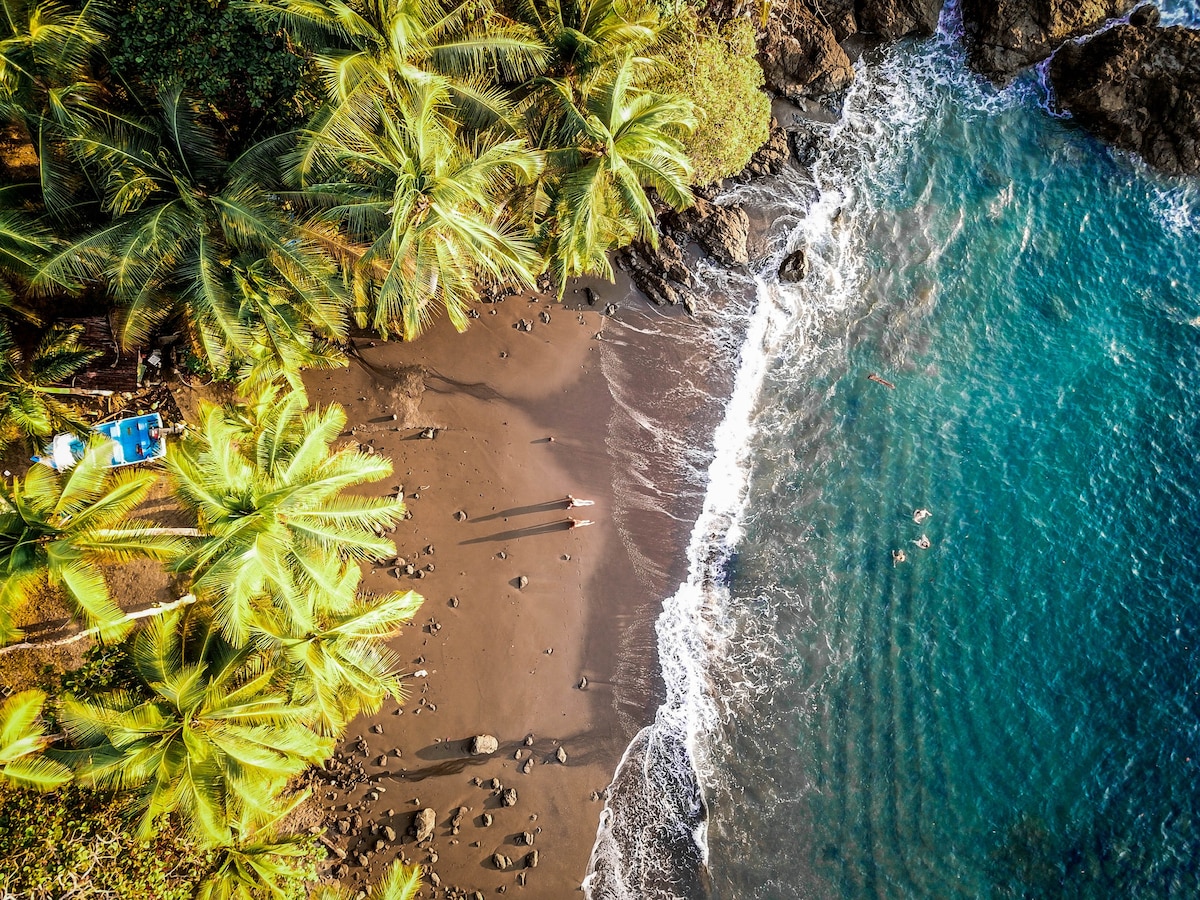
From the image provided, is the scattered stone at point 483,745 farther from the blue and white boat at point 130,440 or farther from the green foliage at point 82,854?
the blue and white boat at point 130,440

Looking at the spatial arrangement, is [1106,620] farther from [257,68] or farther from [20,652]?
[20,652]

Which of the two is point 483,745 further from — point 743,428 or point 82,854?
point 743,428

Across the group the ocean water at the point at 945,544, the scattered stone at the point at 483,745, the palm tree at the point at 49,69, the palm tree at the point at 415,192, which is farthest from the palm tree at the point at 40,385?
the ocean water at the point at 945,544

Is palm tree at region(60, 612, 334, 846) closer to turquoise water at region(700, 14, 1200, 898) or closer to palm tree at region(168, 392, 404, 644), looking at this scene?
palm tree at region(168, 392, 404, 644)

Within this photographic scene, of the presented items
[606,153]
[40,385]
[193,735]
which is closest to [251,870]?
[193,735]

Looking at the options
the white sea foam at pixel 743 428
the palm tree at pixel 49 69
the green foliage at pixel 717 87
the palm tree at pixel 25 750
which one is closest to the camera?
the palm tree at pixel 25 750
